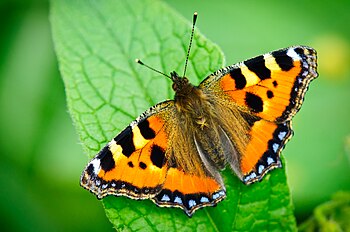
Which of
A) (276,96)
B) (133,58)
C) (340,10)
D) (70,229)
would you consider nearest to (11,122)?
(70,229)

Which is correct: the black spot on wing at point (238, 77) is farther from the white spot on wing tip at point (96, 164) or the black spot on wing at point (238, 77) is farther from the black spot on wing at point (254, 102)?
the white spot on wing tip at point (96, 164)

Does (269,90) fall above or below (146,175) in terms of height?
above

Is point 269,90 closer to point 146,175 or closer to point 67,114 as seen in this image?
point 146,175

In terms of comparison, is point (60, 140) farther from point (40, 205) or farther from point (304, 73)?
point (304, 73)

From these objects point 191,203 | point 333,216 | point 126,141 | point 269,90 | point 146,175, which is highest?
point 126,141

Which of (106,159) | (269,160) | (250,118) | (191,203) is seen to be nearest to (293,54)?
(250,118)
